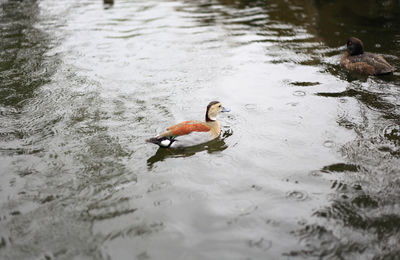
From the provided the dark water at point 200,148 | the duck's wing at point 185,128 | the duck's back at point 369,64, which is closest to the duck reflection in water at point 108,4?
the dark water at point 200,148

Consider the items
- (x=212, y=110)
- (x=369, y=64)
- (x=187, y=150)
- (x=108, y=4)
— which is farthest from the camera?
(x=108, y=4)

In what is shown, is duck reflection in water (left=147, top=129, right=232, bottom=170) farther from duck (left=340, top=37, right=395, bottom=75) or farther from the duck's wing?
duck (left=340, top=37, right=395, bottom=75)

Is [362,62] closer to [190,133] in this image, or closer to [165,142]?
[190,133]

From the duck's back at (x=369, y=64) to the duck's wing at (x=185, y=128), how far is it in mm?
4858

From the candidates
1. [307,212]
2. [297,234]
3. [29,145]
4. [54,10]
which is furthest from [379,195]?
[54,10]

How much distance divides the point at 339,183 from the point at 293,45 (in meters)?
7.09

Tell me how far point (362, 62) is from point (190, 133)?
209 inches

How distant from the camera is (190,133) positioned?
21.1ft

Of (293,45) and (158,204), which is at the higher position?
(293,45)

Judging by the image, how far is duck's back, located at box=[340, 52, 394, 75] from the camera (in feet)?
29.0

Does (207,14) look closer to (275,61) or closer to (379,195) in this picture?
(275,61)

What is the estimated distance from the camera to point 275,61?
34.0 ft

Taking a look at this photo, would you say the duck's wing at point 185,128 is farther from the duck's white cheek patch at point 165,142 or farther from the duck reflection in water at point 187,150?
the duck reflection in water at point 187,150

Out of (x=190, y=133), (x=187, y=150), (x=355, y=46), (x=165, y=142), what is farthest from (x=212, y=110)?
(x=355, y=46)
